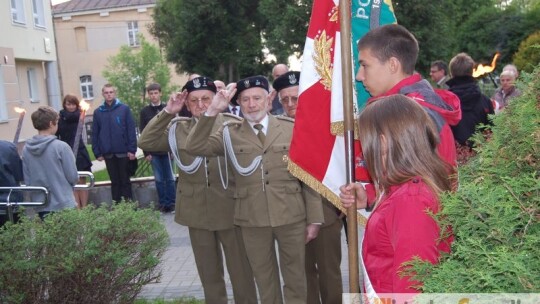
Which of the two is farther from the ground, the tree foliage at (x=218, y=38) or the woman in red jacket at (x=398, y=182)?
the tree foliage at (x=218, y=38)

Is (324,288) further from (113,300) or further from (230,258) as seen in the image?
(113,300)

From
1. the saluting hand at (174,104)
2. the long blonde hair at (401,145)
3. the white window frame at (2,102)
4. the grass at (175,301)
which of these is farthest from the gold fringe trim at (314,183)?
the white window frame at (2,102)

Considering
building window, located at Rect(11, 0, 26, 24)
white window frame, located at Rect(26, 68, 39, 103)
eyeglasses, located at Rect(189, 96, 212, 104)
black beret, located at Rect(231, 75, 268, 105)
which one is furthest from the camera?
white window frame, located at Rect(26, 68, 39, 103)

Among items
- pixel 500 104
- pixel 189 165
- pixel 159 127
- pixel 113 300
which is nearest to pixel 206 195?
pixel 189 165

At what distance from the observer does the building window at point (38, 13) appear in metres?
22.6

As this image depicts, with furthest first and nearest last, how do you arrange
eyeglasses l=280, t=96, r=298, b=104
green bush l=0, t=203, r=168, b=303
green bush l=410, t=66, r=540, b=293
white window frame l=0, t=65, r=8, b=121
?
white window frame l=0, t=65, r=8, b=121, eyeglasses l=280, t=96, r=298, b=104, green bush l=0, t=203, r=168, b=303, green bush l=410, t=66, r=540, b=293

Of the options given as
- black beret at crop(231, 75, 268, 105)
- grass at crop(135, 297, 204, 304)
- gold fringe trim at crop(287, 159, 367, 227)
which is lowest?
grass at crop(135, 297, 204, 304)

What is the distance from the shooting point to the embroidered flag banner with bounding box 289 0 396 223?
372 centimetres

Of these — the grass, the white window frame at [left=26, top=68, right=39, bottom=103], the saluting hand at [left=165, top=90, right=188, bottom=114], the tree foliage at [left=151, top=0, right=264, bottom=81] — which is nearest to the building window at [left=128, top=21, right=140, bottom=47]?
the tree foliage at [left=151, top=0, right=264, bottom=81]

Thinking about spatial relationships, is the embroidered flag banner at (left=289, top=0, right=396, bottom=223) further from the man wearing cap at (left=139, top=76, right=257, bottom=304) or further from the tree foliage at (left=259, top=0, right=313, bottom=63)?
the tree foliage at (left=259, top=0, right=313, bottom=63)

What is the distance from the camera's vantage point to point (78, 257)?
3857 millimetres

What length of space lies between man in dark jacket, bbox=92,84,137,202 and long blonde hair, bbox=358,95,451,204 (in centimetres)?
802

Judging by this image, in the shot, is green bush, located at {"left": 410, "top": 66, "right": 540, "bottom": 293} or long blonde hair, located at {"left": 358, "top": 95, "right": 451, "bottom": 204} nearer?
green bush, located at {"left": 410, "top": 66, "right": 540, "bottom": 293}

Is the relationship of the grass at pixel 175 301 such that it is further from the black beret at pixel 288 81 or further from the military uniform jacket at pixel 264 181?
the black beret at pixel 288 81
